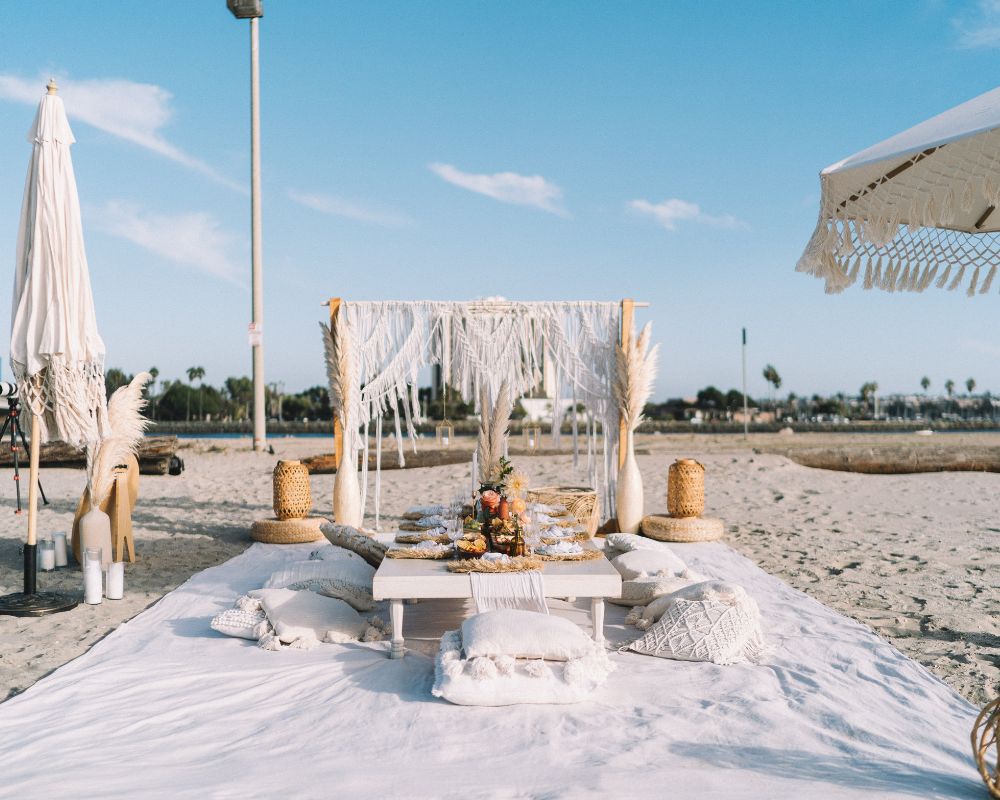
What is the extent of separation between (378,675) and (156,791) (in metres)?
1.15

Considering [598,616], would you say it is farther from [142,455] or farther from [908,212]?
[142,455]

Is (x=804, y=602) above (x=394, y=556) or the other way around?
the other way around

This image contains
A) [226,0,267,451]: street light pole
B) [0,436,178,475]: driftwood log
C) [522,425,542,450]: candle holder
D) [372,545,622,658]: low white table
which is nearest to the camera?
[372,545,622,658]: low white table

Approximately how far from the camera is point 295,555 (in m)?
6.20

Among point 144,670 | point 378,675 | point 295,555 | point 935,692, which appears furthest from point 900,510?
point 144,670

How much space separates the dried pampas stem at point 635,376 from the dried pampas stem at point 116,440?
13.2 ft

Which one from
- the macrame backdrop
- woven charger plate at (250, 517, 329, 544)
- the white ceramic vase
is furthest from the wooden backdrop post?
the white ceramic vase

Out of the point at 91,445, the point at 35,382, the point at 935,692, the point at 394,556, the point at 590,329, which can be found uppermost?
the point at 590,329

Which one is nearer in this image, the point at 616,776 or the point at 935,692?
the point at 616,776

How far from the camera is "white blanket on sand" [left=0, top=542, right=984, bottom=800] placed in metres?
2.39

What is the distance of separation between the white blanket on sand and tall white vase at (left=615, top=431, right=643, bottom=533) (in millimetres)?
3067

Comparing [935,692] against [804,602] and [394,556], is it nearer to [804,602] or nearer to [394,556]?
[804,602]

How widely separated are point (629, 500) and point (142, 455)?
782 centimetres

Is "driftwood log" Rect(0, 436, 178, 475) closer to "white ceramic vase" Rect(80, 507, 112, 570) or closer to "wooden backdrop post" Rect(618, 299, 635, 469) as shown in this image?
"white ceramic vase" Rect(80, 507, 112, 570)
